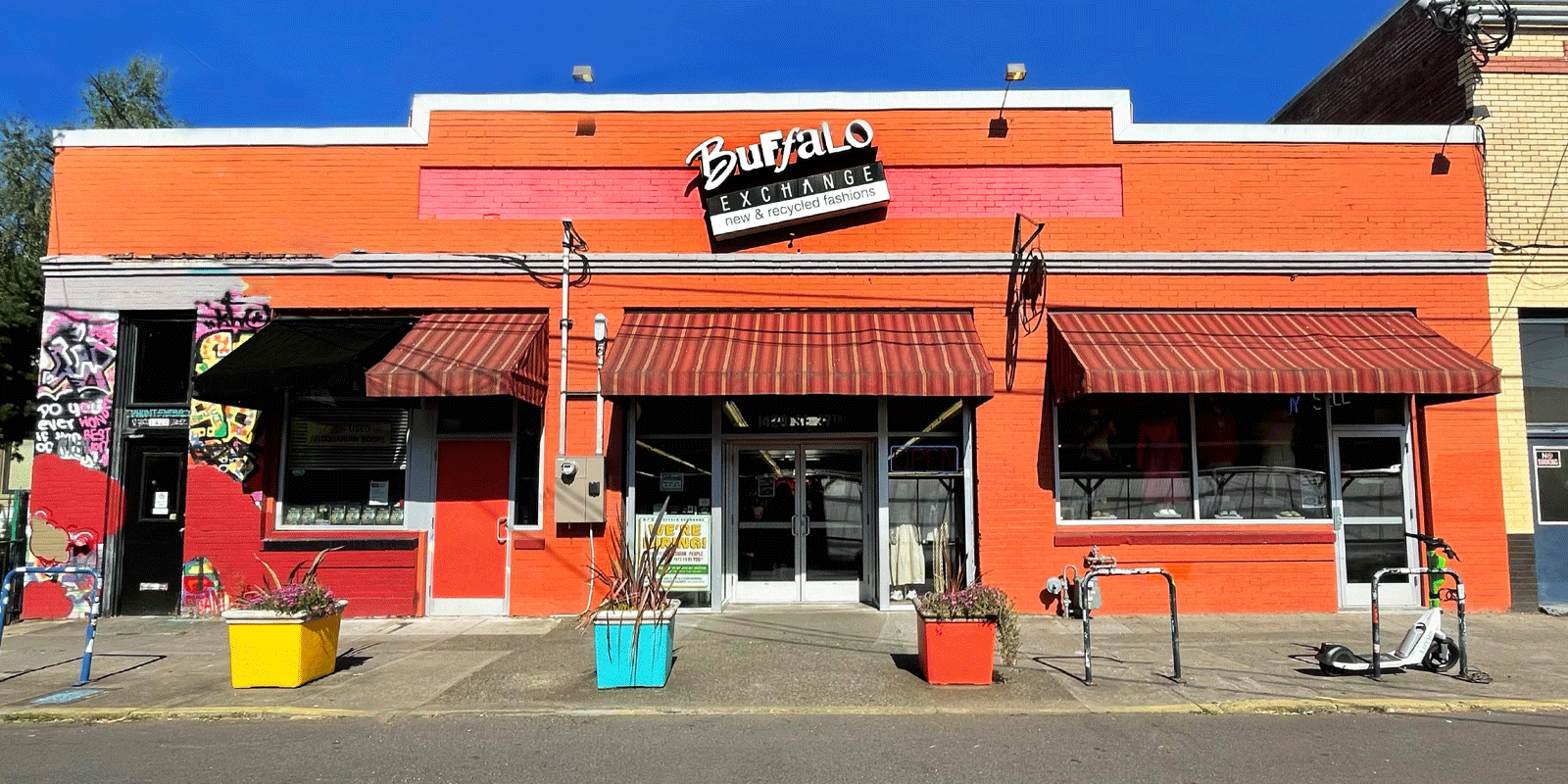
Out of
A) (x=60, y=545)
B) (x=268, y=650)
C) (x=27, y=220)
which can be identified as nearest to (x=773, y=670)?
(x=268, y=650)

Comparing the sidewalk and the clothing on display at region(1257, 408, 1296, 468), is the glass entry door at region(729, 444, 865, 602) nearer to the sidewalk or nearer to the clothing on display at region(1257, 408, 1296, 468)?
the sidewalk

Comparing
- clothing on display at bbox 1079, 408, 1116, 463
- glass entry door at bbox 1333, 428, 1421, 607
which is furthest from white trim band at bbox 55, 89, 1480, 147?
glass entry door at bbox 1333, 428, 1421, 607

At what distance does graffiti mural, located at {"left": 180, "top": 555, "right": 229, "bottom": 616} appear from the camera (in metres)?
11.1

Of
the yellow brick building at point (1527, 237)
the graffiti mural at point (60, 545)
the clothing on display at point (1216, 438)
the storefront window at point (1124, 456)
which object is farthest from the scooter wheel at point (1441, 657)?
the graffiti mural at point (60, 545)

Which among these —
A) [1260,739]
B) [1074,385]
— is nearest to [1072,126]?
[1074,385]

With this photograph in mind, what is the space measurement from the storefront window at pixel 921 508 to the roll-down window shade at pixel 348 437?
6195 millimetres

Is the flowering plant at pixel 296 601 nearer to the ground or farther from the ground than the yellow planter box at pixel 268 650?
farther from the ground

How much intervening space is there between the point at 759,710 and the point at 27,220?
25.2 m

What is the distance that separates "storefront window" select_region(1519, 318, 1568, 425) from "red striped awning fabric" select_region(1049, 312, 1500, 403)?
154 cm

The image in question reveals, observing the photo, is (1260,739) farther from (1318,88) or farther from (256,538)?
(1318,88)

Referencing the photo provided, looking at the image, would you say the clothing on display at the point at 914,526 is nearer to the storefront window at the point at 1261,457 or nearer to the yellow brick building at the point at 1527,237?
the storefront window at the point at 1261,457

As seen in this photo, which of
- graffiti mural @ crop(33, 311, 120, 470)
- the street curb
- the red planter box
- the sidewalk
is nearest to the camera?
the street curb

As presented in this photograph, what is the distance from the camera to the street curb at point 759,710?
6.88m

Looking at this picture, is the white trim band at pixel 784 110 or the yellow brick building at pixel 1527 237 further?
the white trim band at pixel 784 110
